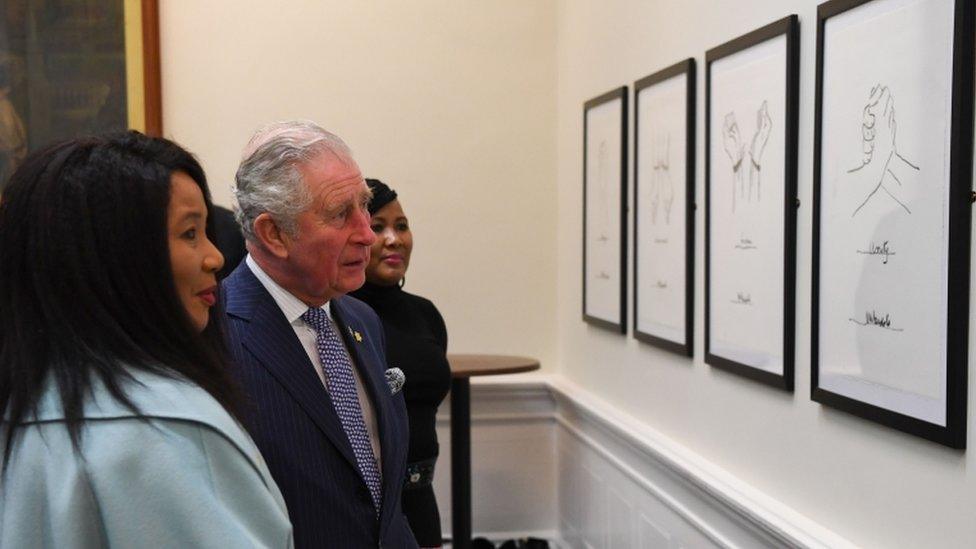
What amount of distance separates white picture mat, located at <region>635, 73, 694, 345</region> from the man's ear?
2.06 meters

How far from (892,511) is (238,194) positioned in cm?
170

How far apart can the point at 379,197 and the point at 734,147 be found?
1174mm

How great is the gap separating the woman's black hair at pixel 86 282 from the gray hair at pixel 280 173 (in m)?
0.85

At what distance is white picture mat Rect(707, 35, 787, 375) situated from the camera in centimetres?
330

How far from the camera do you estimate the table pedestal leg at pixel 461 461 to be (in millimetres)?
5207

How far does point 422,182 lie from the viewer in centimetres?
619

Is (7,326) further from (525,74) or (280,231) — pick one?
(525,74)

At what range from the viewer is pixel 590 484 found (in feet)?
18.2

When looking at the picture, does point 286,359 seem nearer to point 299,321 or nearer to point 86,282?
point 299,321

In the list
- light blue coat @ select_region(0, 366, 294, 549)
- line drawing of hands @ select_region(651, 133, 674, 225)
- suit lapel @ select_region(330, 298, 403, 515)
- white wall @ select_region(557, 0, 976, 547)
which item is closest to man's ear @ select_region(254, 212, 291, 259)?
suit lapel @ select_region(330, 298, 403, 515)

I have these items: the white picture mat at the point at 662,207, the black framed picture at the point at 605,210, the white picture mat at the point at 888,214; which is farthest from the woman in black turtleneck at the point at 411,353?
the black framed picture at the point at 605,210
